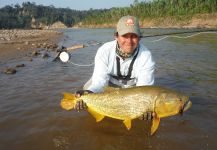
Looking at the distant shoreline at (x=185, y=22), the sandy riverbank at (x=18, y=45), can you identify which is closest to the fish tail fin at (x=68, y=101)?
the sandy riverbank at (x=18, y=45)

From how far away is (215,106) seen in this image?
630 centimetres

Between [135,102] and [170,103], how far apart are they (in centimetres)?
46

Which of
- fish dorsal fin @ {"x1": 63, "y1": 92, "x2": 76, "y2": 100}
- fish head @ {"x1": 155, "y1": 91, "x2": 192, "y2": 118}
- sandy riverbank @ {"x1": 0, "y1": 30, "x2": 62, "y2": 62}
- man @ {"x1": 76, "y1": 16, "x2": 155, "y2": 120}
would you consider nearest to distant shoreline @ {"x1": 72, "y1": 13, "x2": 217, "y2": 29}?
sandy riverbank @ {"x1": 0, "y1": 30, "x2": 62, "y2": 62}

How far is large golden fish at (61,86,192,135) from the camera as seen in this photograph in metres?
3.83

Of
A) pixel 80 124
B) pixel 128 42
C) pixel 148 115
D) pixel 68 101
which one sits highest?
pixel 128 42

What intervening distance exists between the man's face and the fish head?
113 cm

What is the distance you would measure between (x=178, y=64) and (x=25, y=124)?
27.0 ft

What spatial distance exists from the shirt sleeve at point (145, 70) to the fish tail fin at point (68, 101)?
1.24 m

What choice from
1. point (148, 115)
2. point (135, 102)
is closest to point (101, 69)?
point (135, 102)

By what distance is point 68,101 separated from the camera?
13.7 ft

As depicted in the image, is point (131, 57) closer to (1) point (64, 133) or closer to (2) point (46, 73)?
(1) point (64, 133)

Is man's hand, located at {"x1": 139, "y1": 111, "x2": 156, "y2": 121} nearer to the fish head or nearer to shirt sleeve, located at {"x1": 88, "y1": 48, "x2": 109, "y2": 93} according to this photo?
the fish head

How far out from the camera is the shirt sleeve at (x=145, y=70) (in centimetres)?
490

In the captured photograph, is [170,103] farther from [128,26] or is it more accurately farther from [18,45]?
[18,45]
